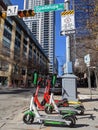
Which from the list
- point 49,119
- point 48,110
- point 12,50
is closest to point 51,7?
point 48,110

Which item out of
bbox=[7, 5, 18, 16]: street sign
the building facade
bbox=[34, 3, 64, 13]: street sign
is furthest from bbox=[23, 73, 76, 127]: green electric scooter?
the building facade

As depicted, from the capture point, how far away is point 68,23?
13.4m

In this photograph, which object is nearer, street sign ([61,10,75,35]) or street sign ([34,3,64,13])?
street sign ([61,10,75,35])

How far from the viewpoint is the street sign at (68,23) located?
1322 cm

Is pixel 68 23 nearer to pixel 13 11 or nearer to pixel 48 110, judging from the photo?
pixel 48 110

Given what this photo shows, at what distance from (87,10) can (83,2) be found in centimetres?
42

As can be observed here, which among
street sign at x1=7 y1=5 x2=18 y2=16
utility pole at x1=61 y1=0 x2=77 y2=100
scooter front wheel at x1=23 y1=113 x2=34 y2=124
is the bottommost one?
scooter front wheel at x1=23 y1=113 x2=34 y2=124

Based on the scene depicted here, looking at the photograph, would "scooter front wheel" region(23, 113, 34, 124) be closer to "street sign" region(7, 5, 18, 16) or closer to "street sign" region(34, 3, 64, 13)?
"street sign" region(34, 3, 64, 13)

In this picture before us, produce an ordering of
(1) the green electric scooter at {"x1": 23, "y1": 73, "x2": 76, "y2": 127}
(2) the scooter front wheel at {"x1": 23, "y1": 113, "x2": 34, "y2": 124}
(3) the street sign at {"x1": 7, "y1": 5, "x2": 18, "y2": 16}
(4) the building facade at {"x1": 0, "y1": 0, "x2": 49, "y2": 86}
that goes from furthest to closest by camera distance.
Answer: (4) the building facade at {"x1": 0, "y1": 0, "x2": 49, "y2": 86} → (3) the street sign at {"x1": 7, "y1": 5, "x2": 18, "y2": 16} → (2) the scooter front wheel at {"x1": 23, "y1": 113, "x2": 34, "y2": 124} → (1) the green electric scooter at {"x1": 23, "y1": 73, "x2": 76, "y2": 127}

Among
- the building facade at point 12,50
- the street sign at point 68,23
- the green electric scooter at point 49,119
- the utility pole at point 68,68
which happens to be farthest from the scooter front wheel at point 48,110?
the building facade at point 12,50

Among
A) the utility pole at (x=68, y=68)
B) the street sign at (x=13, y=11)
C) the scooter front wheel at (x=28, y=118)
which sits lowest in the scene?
the scooter front wheel at (x=28, y=118)

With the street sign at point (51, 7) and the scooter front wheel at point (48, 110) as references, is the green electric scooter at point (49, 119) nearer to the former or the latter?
the scooter front wheel at point (48, 110)

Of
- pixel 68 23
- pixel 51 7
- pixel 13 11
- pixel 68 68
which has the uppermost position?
pixel 51 7

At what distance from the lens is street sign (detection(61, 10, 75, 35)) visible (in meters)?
13.2
